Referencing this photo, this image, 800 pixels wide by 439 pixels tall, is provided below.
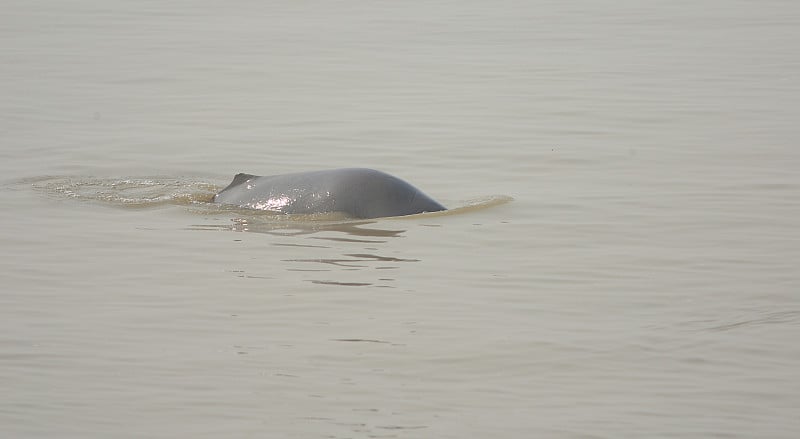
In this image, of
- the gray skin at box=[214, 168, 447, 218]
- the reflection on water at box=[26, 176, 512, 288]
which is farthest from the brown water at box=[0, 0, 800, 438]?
the gray skin at box=[214, 168, 447, 218]

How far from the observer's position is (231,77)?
58.6 feet

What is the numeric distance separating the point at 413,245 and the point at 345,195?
904mm

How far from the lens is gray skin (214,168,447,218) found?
1047 cm

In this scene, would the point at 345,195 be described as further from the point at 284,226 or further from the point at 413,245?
the point at 413,245

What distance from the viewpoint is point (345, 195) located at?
34.4 feet

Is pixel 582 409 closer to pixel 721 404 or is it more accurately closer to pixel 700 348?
pixel 721 404

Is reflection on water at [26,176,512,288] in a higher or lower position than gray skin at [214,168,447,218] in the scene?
lower

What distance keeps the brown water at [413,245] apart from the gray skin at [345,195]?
0.15 meters

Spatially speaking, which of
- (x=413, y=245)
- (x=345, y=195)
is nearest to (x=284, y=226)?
(x=345, y=195)

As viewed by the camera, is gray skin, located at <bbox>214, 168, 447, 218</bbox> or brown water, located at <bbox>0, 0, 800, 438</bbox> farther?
gray skin, located at <bbox>214, 168, 447, 218</bbox>

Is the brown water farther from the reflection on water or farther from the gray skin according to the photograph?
the gray skin

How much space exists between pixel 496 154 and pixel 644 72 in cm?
488

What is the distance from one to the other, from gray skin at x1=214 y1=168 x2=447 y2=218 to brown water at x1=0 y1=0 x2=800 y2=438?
6.0 inches

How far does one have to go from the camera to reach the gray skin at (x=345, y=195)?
10469mm
